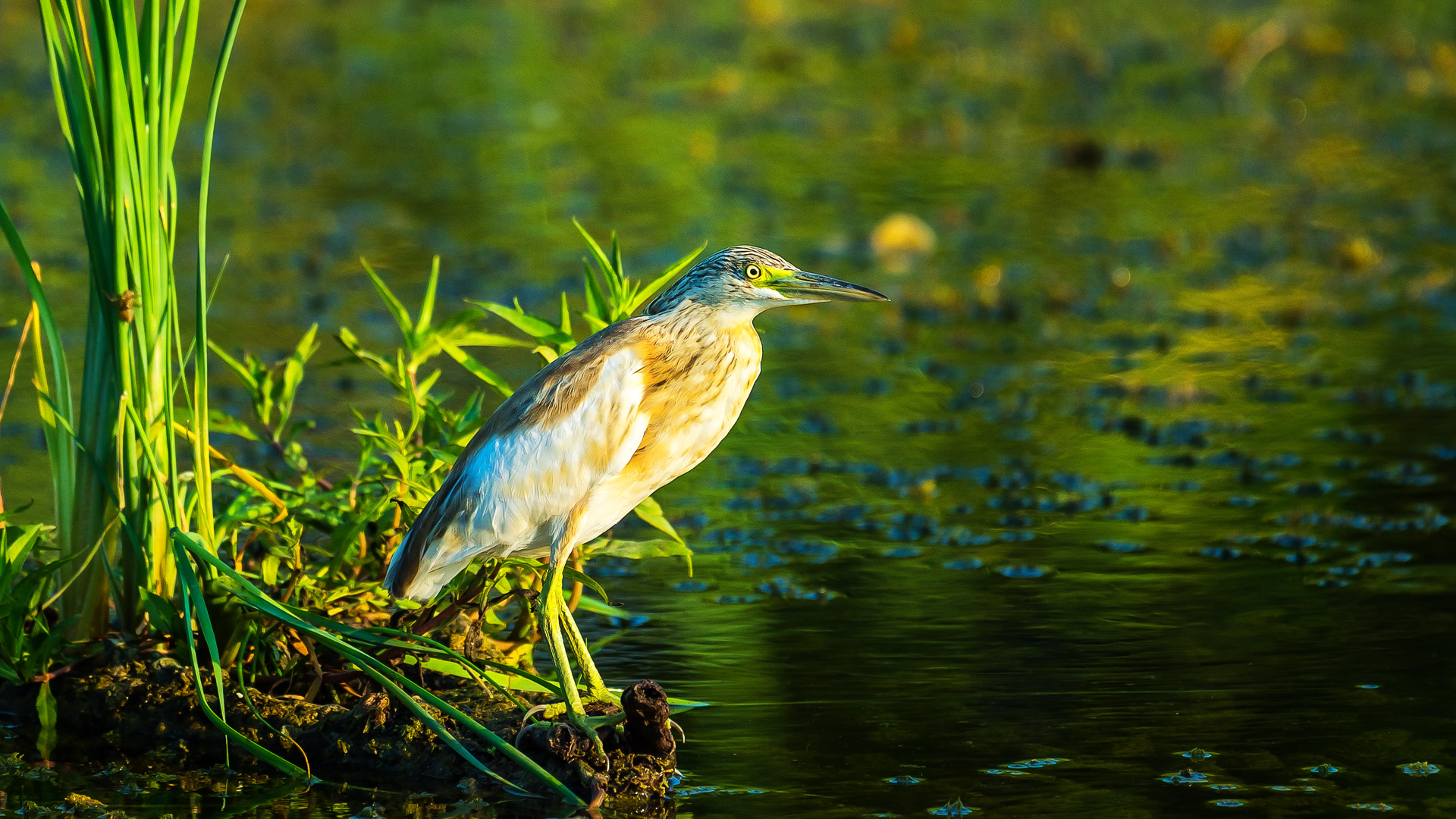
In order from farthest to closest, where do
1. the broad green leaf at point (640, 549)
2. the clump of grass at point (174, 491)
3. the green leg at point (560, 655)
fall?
the broad green leaf at point (640, 549) → the clump of grass at point (174, 491) → the green leg at point (560, 655)

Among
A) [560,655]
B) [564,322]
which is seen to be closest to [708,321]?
[564,322]

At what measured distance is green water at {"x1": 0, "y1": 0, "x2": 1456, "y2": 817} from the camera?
4.77 m

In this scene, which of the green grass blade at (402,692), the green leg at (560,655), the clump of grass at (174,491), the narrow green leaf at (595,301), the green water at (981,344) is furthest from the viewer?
the narrow green leaf at (595,301)

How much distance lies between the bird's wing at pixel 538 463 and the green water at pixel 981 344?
0.64m

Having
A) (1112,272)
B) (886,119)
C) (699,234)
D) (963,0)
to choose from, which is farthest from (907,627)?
(963,0)

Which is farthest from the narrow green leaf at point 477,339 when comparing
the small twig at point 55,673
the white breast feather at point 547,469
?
the small twig at point 55,673

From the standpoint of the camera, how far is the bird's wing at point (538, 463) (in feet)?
14.5

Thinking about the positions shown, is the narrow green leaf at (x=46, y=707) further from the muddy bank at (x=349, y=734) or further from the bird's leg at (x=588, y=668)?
the bird's leg at (x=588, y=668)

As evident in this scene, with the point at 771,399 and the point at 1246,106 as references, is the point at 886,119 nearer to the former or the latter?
the point at 1246,106

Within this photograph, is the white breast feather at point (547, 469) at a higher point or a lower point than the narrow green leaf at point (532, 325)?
lower

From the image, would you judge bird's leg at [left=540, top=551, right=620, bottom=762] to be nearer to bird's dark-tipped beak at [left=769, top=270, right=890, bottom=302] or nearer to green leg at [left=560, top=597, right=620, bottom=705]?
green leg at [left=560, top=597, right=620, bottom=705]

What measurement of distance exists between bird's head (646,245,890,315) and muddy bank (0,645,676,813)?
0.97 m

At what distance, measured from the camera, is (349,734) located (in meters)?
4.65

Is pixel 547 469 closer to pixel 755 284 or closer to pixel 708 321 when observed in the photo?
pixel 708 321
